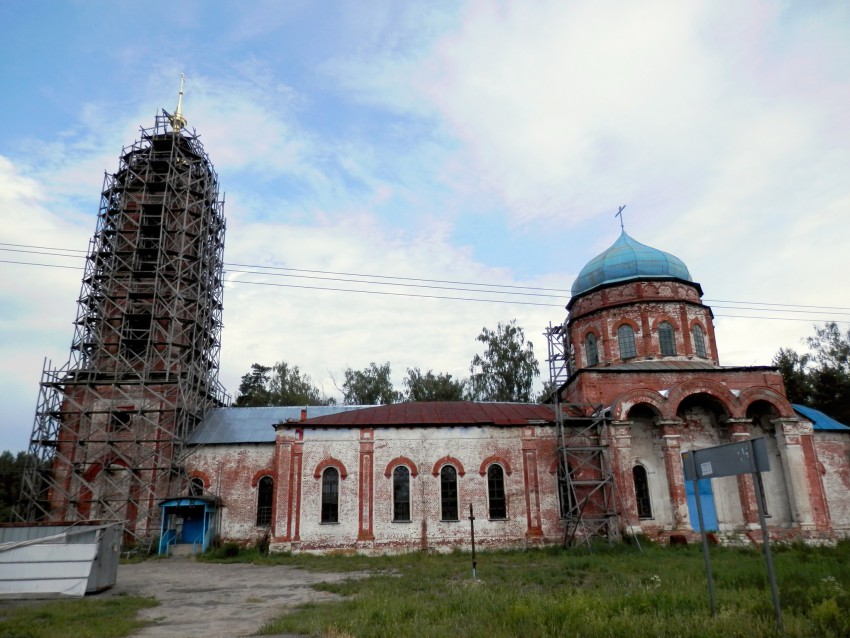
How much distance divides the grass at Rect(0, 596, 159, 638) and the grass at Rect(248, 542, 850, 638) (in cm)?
276

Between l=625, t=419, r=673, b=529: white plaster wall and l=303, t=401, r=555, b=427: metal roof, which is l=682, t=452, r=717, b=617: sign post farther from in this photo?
l=303, t=401, r=555, b=427: metal roof

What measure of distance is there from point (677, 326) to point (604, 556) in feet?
41.0

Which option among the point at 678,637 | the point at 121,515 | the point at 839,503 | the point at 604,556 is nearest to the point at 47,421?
the point at 121,515

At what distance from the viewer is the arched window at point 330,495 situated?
23172 millimetres

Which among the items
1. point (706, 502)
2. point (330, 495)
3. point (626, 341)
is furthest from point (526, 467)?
point (626, 341)

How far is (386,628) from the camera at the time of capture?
28.1ft

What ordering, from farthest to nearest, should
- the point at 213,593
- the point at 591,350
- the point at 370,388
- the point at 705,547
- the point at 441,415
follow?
the point at 370,388
the point at 591,350
the point at 441,415
the point at 213,593
the point at 705,547

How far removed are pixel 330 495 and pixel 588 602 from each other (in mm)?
15719

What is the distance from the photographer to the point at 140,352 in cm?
2833

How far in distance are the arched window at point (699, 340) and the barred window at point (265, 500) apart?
20.1 m

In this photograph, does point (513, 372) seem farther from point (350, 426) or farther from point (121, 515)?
point (121, 515)

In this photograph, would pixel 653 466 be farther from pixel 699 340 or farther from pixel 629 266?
pixel 629 266

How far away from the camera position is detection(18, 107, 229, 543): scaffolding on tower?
25281mm

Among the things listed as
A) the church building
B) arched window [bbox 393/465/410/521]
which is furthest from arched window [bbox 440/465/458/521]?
arched window [bbox 393/465/410/521]
